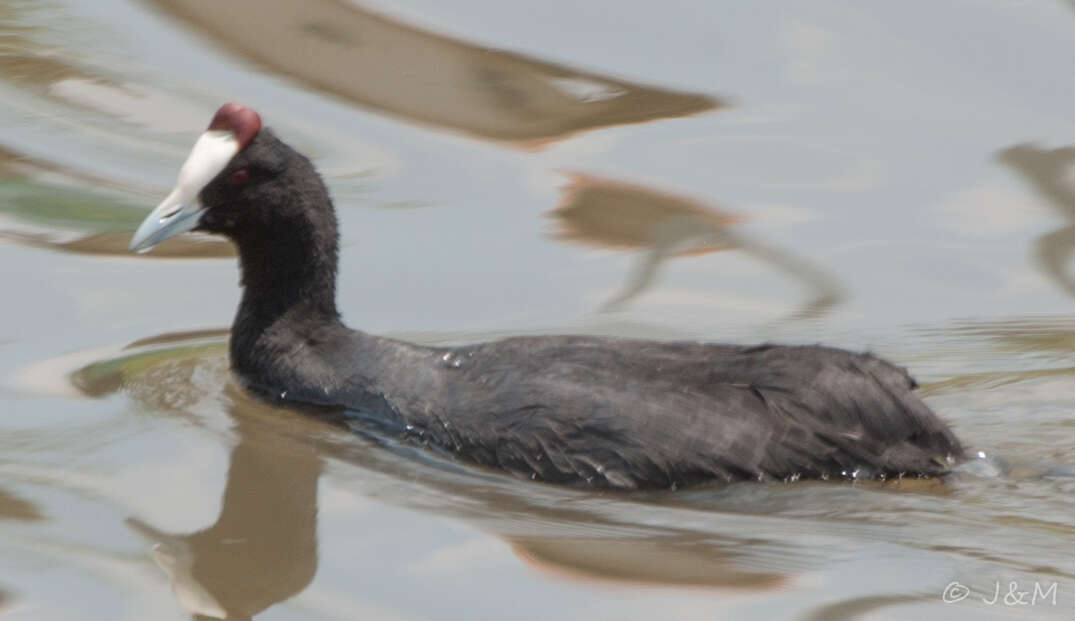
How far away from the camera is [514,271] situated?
689 cm

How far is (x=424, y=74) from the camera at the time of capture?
845 centimetres

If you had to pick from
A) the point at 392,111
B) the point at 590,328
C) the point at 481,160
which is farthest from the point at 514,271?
the point at 392,111

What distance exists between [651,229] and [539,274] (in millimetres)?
610

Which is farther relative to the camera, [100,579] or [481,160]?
[481,160]

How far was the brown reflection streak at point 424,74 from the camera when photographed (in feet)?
26.8

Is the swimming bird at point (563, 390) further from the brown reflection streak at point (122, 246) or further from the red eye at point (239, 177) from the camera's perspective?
the brown reflection streak at point (122, 246)

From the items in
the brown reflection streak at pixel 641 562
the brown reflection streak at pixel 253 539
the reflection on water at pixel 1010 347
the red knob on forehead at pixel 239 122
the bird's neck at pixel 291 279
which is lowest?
the brown reflection streak at pixel 253 539

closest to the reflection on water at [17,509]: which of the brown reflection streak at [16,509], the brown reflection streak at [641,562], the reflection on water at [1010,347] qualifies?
the brown reflection streak at [16,509]

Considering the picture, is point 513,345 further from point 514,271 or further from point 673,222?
point 673,222

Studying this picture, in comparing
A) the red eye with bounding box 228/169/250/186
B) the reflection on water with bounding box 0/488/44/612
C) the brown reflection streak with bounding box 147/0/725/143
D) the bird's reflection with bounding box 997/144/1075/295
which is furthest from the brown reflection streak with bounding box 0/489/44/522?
the bird's reflection with bounding box 997/144/1075/295

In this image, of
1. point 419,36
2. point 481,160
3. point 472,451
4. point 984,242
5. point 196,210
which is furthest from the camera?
point 419,36

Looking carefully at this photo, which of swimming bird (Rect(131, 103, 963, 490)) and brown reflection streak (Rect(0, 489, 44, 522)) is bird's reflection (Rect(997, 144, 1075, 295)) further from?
brown reflection streak (Rect(0, 489, 44, 522))

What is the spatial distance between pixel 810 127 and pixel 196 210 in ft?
10.3

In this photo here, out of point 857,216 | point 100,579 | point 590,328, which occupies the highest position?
point 857,216
